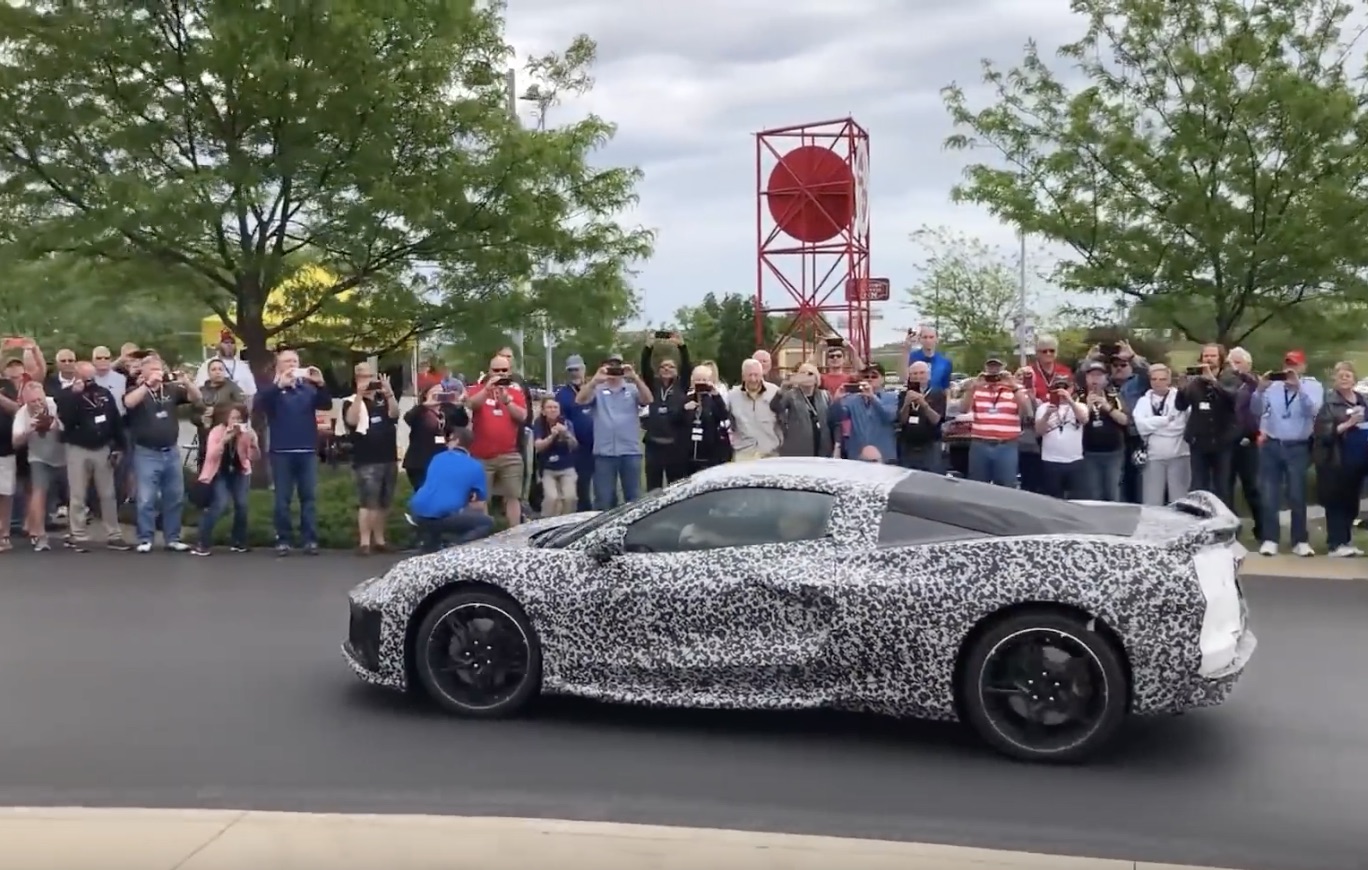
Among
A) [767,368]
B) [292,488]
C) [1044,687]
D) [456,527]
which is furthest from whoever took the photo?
[767,368]

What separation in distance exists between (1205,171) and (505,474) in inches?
373

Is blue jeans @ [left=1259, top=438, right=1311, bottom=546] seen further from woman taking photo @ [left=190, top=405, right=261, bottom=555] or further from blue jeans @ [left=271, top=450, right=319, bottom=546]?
woman taking photo @ [left=190, top=405, right=261, bottom=555]

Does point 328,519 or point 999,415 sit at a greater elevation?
point 999,415

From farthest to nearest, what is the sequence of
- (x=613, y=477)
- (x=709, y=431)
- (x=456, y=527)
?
1. (x=613, y=477)
2. (x=709, y=431)
3. (x=456, y=527)

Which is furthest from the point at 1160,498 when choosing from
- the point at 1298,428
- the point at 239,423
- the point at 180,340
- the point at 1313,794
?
the point at 180,340

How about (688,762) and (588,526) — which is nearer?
(688,762)

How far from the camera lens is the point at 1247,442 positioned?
1312 centimetres

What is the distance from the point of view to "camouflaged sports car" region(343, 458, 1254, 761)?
6.28 meters

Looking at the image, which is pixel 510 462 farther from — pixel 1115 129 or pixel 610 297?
pixel 1115 129

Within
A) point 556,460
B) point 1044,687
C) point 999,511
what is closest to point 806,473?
point 999,511

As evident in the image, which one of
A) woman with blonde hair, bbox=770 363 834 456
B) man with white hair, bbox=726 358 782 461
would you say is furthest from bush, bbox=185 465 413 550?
woman with blonde hair, bbox=770 363 834 456

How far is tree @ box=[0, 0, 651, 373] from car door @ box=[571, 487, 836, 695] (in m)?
8.97

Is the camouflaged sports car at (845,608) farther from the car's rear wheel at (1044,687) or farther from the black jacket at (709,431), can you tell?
the black jacket at (709,431)

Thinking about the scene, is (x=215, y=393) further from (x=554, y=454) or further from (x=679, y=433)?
(x=679, y=433)
